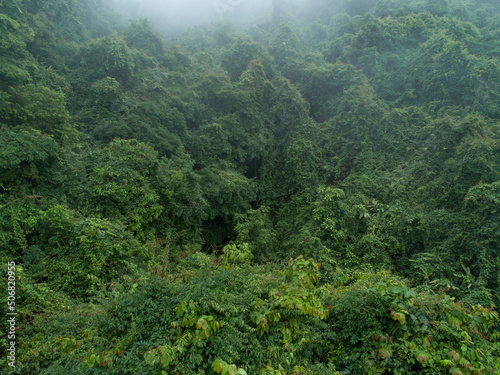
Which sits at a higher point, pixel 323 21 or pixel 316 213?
pixel 323 21

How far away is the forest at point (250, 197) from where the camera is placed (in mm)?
3240

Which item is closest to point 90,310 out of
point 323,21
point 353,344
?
point 353,344

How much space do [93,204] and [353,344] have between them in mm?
7104

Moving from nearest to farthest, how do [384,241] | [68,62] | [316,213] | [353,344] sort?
[353,344] → [384,241] → [316,213] → [68,62]

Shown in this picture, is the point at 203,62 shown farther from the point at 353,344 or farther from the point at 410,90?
the point at 353,344

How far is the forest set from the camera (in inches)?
128

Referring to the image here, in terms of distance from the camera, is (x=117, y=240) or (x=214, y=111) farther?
(x=214, y=111)

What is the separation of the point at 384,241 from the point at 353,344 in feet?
19.9

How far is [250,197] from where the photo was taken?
488 inches

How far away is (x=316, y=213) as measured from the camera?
988cm

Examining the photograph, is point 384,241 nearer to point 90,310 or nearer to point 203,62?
point 90,310

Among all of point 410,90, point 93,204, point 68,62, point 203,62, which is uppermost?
point 410,90

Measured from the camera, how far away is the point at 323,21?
2561 centimetres

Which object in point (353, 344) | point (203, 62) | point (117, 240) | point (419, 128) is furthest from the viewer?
point (203, 62)
